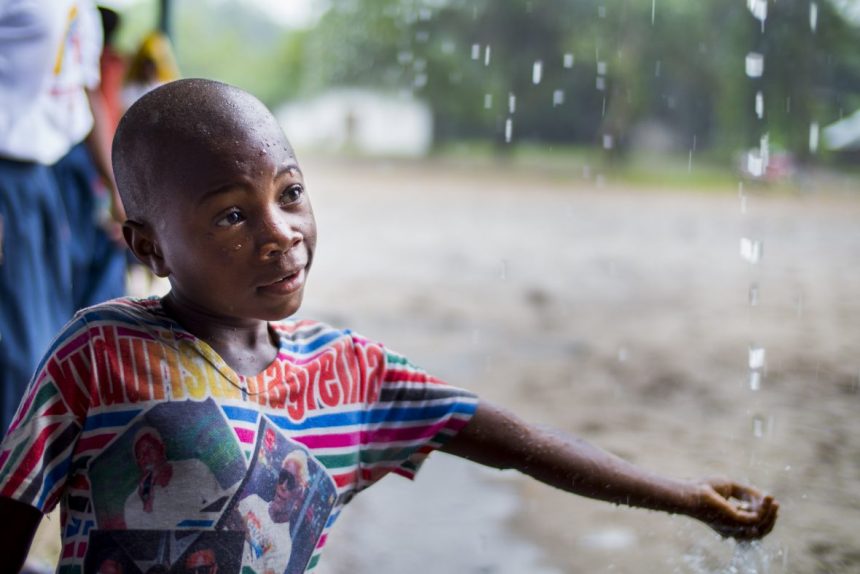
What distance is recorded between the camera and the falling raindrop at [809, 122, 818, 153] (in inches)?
731

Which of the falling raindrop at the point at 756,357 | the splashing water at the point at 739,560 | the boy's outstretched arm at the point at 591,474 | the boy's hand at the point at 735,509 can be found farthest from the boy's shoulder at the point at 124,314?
the falling raindrop at the point at 756,357

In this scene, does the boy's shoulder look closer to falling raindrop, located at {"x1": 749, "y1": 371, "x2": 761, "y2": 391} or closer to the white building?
falling raindrop, located at {"x1": 749, "y1": 371, "x2": 761, "y2": 391}

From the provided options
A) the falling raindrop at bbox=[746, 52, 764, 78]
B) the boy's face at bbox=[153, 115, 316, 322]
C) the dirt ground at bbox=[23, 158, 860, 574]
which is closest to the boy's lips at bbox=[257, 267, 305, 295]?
the boy's face at bbox=[153, 115, 316, 322]

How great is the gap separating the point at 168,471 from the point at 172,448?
0.03 meters

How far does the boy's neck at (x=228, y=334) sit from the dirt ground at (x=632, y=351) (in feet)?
3.45

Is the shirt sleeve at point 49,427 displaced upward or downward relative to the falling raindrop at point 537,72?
upward

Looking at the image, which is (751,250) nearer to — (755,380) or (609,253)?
(609,253)

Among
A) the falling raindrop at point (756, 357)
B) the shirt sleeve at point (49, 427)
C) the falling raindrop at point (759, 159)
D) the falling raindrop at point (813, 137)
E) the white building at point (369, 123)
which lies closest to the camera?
the shirt sleeve at point (49, 427)

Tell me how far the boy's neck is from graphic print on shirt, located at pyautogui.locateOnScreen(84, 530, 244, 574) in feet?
0.80

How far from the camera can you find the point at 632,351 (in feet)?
15.6

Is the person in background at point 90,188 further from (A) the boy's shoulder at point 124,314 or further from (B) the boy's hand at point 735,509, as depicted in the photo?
(B) the boy's hand at point 735,509

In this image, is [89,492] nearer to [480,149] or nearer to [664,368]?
[664,368]

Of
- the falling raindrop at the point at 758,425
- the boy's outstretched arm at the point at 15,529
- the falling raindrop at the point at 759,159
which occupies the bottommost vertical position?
the falling raindrop at the point at 759,159

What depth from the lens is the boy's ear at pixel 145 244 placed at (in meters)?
1.37
